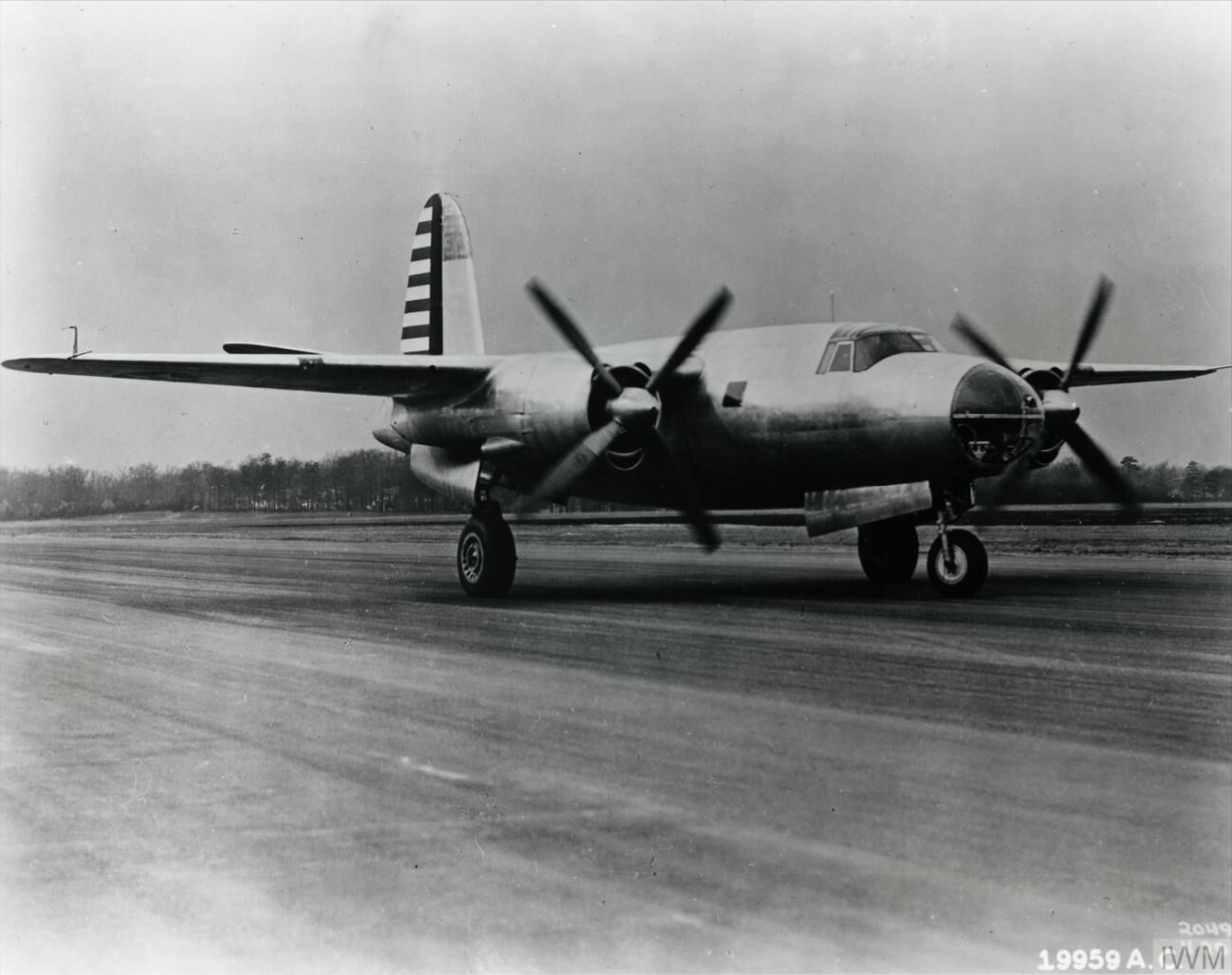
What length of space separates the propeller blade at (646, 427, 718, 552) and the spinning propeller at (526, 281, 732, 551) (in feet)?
0.04

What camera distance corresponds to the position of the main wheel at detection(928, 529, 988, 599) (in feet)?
49.0

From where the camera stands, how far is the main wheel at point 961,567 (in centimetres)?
1493

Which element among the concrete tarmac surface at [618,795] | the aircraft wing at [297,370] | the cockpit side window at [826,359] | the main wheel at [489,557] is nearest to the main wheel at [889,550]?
the cockpit side window at [826,359]

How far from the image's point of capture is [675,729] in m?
7.58

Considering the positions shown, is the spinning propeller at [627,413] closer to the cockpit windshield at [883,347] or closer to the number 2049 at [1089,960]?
the cockpit windshield at [883,347]

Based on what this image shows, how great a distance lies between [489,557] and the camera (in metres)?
16.5

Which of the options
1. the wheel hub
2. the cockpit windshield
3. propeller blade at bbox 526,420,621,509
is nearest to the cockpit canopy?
the cockpit windshield

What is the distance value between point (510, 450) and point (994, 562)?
11.3 m

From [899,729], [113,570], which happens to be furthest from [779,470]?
[113,570]

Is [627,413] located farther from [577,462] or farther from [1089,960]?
[1089,960]

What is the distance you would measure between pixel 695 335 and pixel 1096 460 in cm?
559

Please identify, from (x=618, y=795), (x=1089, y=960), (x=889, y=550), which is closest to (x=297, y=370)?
(x=889, y=550)

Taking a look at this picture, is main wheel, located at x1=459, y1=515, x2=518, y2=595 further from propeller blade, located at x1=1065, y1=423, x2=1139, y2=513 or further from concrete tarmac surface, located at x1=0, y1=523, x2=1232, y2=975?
propeller blade, located at x1=1065, y1=423, x2=1139, y2=513

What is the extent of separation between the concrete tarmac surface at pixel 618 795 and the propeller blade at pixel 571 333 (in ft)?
11.2
